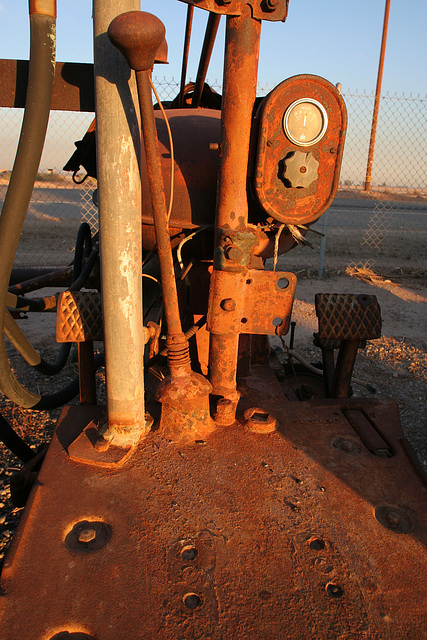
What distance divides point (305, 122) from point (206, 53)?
97 centimetres

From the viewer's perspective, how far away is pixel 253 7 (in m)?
1.37

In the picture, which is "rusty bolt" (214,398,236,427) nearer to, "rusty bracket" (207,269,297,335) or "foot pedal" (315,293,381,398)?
"rusty bracket" (207,269,297,335)

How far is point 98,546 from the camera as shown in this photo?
1.19 metres

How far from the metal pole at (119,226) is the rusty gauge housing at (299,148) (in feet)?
1.47

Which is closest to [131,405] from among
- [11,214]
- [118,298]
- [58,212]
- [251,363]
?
[118,298]

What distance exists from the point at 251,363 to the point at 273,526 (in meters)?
1.14

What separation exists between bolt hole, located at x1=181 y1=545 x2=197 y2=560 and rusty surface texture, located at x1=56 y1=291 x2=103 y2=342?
0.84 metres

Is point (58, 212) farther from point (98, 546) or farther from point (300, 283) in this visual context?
point (98, 546)

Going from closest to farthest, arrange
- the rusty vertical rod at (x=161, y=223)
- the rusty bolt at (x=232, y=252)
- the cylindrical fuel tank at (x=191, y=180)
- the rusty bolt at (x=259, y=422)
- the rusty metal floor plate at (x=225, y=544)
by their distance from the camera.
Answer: the rusty metal floor plate at (x=225, y=544) → the rusty vertical rod at (x=161, y=223) → the rusty bolt at (x=232, y=252) → the rusty bolt at (x=259, y=422) → the cylindrical fuel tank at (x=191, y=180)

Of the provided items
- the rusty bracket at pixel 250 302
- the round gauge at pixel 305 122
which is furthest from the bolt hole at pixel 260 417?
the round gauge at pixel 305 122

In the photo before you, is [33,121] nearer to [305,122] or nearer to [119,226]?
[119,226]

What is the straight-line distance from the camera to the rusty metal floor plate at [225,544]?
102 centimetres

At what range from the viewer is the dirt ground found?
273 centimetres

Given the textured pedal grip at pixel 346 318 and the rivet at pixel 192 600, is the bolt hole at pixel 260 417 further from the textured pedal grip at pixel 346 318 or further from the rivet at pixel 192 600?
the rivet at pixel 192 600
